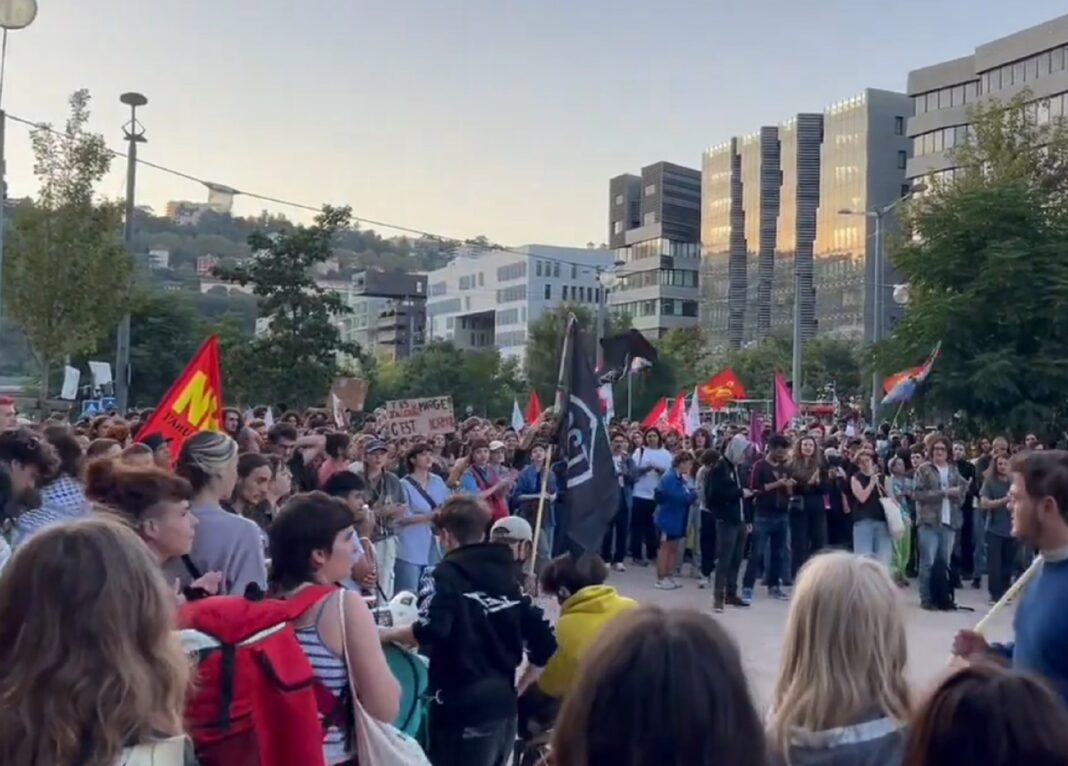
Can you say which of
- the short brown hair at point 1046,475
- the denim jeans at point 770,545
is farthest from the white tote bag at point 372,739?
the denim jeans at point 770,545

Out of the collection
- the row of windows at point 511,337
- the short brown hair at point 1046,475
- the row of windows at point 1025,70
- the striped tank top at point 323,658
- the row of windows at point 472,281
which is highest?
the row of windows at point 1025,70

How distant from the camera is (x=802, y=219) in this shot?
115625 mm

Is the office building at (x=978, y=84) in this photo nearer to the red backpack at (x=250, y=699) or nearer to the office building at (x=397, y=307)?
the red backpack at (x=250, y=699)

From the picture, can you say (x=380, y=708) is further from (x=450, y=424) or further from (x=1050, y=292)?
(x=1050, y=292)

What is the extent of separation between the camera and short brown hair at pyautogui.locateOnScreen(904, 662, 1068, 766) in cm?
228

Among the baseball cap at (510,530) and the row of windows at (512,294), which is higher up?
the row of windows at (512,294)

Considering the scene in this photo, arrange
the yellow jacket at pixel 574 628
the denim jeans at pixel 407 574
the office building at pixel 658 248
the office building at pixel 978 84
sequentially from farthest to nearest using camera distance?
1. the office building at pixel 658 248
2. the office building at pixel 978 84
3. the denim jeans at pixel 407 574
4. the yellow jacket at pixel 574 628

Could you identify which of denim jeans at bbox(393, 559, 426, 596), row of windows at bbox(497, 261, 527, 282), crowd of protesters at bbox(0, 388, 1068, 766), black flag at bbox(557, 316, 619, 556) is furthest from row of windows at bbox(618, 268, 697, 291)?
black flag at bbox(557, 316, 619, 556)

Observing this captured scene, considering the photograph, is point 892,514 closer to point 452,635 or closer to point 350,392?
point 350,392

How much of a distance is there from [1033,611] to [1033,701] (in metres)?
2.32

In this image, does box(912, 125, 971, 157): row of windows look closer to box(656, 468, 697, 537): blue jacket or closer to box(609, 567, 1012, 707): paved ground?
box(656, 468, 697, 537): blue jacket

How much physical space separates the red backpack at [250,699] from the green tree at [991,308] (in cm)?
2066

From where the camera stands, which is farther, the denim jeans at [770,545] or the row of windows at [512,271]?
the row of windows at [512,271]

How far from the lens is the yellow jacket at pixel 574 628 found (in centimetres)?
549
